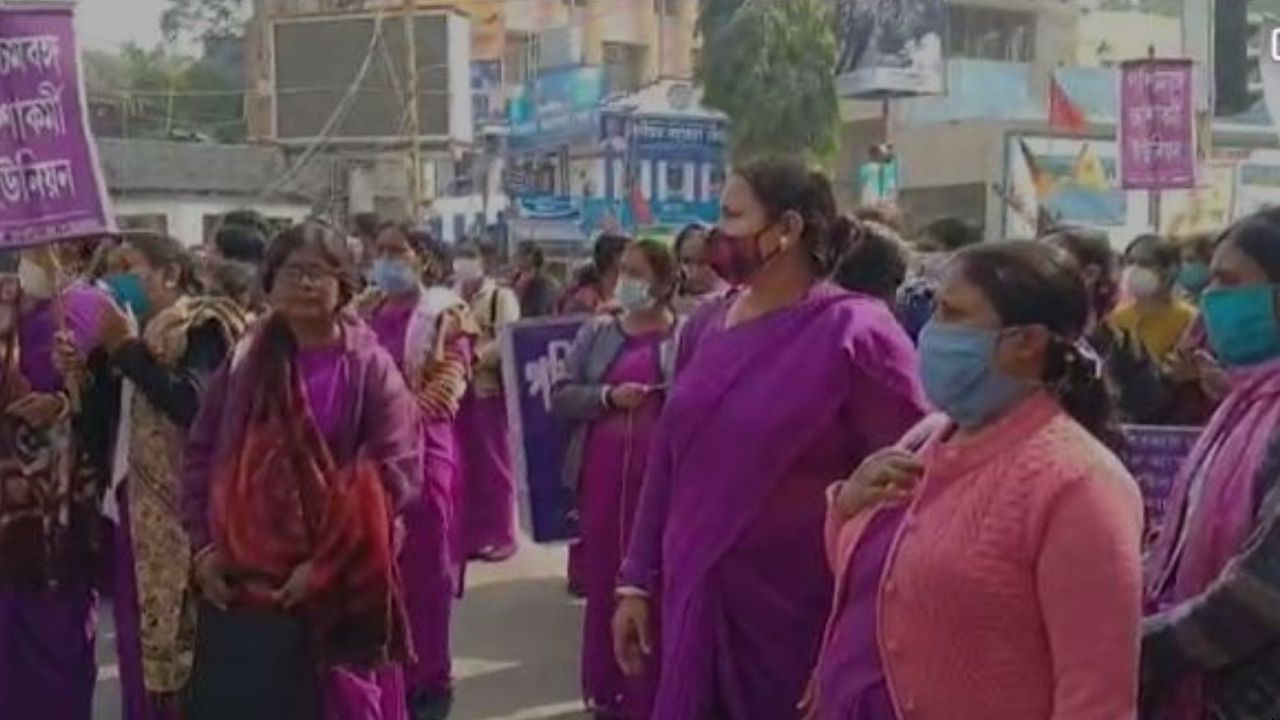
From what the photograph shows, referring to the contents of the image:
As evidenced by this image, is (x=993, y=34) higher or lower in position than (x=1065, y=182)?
higher

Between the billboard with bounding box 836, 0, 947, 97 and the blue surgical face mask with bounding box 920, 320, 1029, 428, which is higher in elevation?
the billboard with bounding box 836, 0, 947, 97

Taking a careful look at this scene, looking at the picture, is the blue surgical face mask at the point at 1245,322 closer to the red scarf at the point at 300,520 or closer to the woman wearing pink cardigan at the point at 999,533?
the woman wearing pink cardigan at the point at 999,533

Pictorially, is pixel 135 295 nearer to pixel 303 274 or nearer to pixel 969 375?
pixel 303 274

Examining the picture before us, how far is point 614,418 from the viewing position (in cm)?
691

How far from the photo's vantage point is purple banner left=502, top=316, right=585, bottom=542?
7996 mm

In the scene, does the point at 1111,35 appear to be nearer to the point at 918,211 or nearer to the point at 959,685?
the point at 918,211

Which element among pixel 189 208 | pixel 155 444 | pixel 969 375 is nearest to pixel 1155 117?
pixel 155 444

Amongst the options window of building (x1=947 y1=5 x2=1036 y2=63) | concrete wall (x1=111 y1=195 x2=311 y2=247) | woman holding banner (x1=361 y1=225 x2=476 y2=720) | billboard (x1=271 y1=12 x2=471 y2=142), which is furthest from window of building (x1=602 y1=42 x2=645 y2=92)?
woman holding banner (x1=361 y1=225 x2=476 y2=720)

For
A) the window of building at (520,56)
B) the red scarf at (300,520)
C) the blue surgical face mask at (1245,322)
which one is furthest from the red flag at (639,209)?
the blue surgical face mask at (1245,322)

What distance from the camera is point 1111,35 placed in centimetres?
5850

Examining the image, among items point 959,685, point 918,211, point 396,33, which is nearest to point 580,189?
point 396,33

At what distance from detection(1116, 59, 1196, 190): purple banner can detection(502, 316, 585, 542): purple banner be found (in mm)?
8418

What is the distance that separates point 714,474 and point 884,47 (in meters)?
36.1

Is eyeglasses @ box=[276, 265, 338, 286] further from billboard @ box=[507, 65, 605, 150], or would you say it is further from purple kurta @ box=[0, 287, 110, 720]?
billboard @ box=[507, 65, 605, 150]
